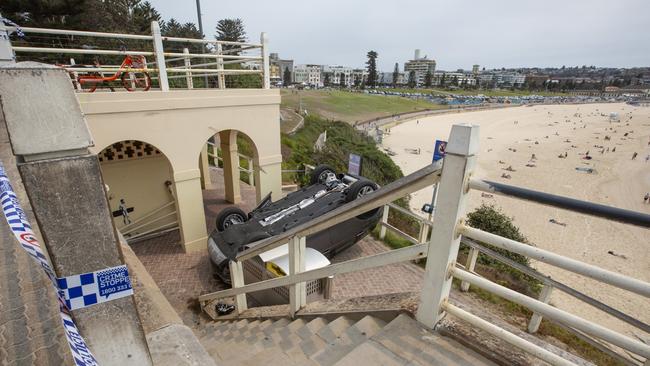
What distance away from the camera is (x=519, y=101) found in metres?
113

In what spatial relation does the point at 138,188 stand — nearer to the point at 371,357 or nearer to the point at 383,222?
the point at 383,222

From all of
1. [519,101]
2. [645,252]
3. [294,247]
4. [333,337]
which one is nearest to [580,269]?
[333,337]

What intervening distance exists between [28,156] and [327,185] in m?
6.78

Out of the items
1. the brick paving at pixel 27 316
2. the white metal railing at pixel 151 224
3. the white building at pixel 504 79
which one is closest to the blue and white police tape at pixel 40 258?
the brick paving at pixel 27 316

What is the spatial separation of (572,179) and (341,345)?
1331 inches

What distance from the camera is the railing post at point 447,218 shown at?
1.60m

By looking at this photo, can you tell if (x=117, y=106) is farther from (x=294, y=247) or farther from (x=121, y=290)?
(x=121, y=290)

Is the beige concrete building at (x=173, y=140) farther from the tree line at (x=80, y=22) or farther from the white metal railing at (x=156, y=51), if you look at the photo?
the tree line at (x=80, y=22)

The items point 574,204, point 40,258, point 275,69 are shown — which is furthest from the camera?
point 275,69

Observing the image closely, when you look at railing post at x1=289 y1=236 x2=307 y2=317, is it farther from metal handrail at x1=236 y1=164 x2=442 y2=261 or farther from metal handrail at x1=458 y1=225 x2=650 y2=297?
metal handrail at x1=458 y1=225 x2=650 y2=297

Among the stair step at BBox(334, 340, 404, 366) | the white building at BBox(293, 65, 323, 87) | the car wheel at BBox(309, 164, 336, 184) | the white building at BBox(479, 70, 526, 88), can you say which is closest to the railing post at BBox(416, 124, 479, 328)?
the stair step at BBox(334, 340, 404, 366)

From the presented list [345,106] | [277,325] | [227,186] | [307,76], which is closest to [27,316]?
[277,325]

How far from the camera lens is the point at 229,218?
23.8 ft

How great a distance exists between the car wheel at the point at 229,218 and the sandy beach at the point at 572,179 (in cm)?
527
